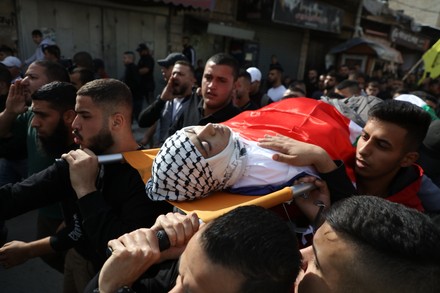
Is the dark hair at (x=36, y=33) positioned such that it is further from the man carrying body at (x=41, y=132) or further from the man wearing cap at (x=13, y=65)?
the man carrying body at (x=41, y=132)

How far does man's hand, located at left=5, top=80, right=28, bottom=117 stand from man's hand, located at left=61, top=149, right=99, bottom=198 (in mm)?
1417

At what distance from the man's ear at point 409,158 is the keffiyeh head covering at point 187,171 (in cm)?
85

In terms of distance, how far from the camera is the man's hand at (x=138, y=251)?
1.03m

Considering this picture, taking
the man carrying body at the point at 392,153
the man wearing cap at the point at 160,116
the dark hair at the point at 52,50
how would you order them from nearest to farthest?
1. the man carrying body at the point at 392,153
2. the man wearing cap at the point at 160,116
3. the dark hair at the point at 52,50

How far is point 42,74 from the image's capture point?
3.04 m

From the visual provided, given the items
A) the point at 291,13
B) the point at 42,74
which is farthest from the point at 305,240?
the point at 291,13

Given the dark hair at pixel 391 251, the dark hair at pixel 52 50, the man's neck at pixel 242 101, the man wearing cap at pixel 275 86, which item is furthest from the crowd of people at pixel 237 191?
the man wearing cap at pixel 275 86

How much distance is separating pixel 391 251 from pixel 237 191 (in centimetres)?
67

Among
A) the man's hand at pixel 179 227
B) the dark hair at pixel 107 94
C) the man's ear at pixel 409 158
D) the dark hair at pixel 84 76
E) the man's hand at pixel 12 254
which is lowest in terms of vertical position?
the man's hand at pixel 12 254

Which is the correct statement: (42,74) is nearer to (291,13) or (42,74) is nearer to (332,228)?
(332,228)

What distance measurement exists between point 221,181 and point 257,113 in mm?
602

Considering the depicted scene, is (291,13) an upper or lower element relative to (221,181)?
upper

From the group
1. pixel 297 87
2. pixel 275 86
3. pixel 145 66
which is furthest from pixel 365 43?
pixel 297 87

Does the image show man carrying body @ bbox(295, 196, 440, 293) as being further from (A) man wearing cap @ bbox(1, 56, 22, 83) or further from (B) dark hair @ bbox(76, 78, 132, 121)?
(A) man wearing cap @ bbox(1, 56, 22, 83)
